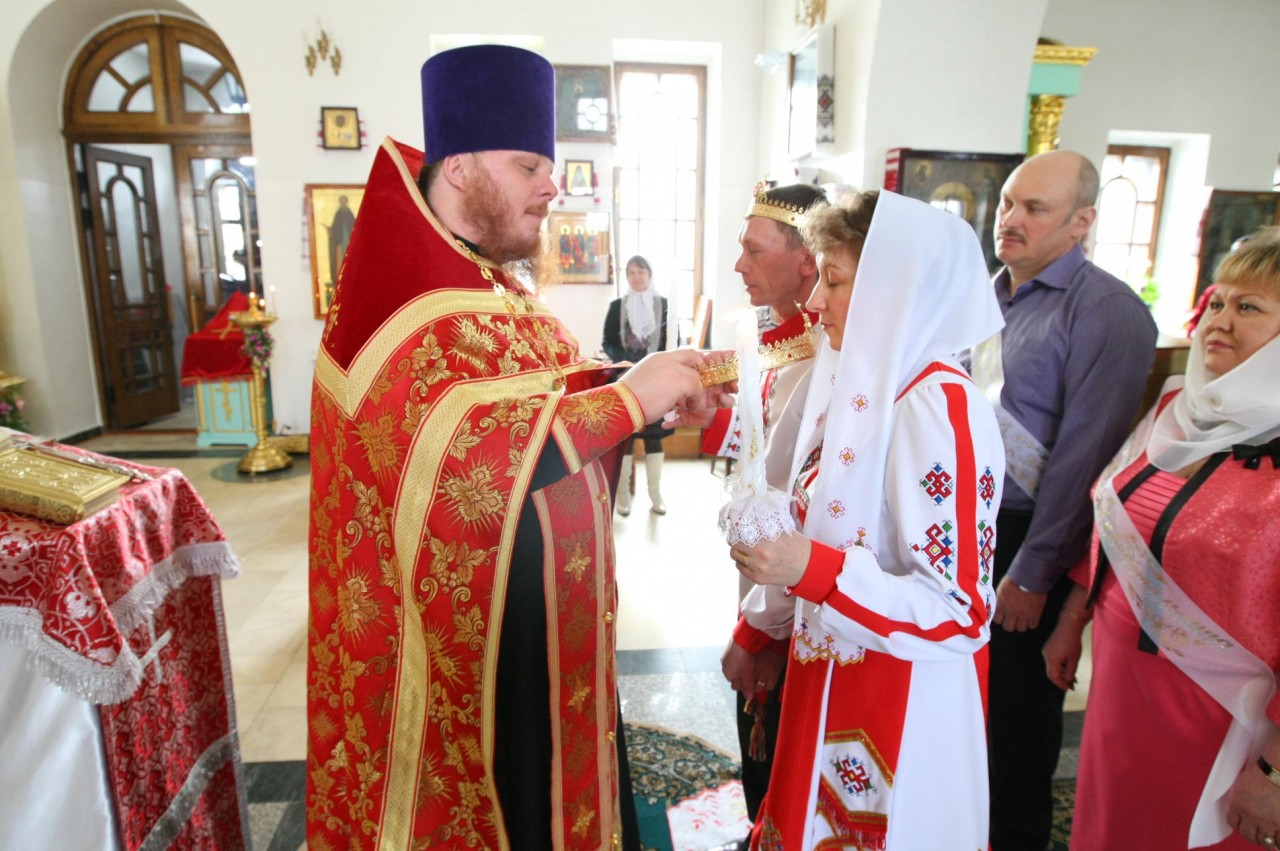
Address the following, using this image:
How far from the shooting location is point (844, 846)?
1.26 meters

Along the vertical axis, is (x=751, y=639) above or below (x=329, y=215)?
below

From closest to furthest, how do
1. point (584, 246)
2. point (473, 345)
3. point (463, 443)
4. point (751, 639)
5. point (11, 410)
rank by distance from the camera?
point (463, 443), point (473, 345), point (751, 639), point (11, 410), point (584, 246)

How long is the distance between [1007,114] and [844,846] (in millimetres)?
4562

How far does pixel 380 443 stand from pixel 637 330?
3715 mm

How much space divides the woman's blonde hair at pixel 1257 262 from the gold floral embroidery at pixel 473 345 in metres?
1.48

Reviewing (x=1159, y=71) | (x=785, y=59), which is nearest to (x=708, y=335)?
(x=785, y=59)

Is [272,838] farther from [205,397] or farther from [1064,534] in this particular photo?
[205,397]

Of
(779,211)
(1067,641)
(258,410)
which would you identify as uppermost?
(779,211)

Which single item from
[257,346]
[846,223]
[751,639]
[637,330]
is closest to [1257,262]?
[846,223]

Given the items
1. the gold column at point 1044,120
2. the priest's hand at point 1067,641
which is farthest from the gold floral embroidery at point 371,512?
the gold column at point 1044,120

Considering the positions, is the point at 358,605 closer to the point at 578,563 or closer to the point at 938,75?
the point at 578,563

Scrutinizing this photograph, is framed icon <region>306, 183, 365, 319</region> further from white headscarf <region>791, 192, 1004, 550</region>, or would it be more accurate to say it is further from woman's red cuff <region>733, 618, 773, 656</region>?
white headscarf <region>791, 192, 1004, 550</region>

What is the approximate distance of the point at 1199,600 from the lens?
57.6 inches

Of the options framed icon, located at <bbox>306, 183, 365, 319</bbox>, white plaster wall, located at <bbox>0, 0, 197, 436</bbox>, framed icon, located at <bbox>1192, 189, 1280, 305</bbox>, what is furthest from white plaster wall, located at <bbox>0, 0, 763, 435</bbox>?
framed icon, located at <bbox>1192, 189, 1280, 305</bbox>
